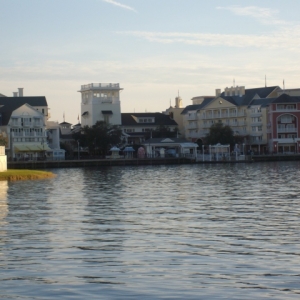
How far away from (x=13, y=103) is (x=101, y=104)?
27.3 meters

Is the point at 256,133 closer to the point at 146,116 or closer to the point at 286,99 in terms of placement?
the point at 286,99

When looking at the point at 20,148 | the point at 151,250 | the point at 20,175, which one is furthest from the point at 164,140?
the point at 151,250

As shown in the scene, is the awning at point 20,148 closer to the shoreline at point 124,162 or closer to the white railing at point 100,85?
the shoreline at point 124,162

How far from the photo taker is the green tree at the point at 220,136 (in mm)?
158250

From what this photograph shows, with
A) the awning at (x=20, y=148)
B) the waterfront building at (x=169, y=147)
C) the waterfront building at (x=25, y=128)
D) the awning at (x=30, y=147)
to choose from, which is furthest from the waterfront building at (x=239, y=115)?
the awning at (x=20, y=148)

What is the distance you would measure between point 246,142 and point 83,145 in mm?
36039

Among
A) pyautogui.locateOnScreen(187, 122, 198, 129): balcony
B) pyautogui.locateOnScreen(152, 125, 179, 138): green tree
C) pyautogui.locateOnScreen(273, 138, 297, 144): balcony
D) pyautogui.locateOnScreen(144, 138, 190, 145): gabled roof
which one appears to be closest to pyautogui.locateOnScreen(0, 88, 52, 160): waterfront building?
pyautogui.locateOnScreen(144, 138, 190, 145): gabled roof

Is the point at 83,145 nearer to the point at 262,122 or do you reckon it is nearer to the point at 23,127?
the point at 23,127

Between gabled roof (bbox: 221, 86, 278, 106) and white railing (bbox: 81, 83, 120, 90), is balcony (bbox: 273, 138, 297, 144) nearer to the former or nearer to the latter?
gabled roof (bbox: 221, 86, 278, 106)

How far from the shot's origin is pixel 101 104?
174125 mm

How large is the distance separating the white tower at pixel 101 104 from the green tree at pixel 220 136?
2533 centimetres

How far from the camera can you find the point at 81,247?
26.8m

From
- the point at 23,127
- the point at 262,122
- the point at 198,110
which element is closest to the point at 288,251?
the point at 23,127

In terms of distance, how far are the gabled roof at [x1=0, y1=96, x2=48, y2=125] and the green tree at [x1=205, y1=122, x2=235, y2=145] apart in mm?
34293
